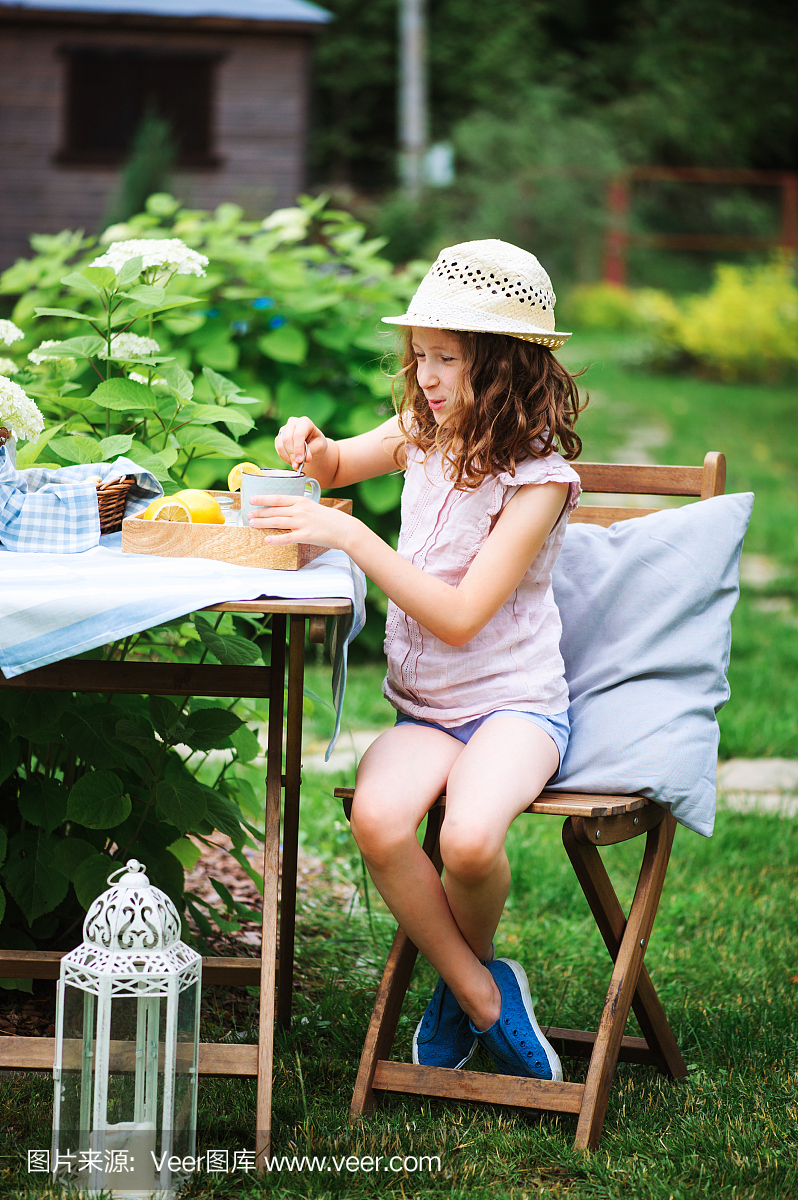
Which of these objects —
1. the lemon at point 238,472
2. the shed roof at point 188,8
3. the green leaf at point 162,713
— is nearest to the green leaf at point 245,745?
the green leaf at point 162,713

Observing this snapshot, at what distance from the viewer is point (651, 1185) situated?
6.28 ft

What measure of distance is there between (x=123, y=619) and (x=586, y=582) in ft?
3.32

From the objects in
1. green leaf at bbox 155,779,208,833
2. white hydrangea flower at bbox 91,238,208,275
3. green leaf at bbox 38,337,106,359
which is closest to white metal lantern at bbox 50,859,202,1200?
green leaf at bbox 155,779,208,833

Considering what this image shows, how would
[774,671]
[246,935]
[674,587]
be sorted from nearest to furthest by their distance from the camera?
[674,587]
[246,935]
[774,671]

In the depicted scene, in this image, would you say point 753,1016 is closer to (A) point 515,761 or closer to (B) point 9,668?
(A) point 515,761

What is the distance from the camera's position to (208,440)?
2.30 metres

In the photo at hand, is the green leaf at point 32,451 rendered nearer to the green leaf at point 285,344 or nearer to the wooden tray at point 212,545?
the wooden tray at point 212,545

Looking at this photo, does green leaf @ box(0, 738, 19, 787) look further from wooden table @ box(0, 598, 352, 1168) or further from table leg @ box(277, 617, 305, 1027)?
table leg @ box(277, 617, 305, 1027)

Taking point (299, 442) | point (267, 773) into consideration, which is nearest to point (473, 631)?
point (267, 773)

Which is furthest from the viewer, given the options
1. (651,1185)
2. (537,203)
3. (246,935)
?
(537,203)

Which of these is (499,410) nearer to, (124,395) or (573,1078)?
(124,395)

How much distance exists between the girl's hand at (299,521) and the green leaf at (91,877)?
0.72m

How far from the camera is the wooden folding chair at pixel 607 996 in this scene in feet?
6.58

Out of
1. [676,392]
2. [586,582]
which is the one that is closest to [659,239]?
[676,392]
